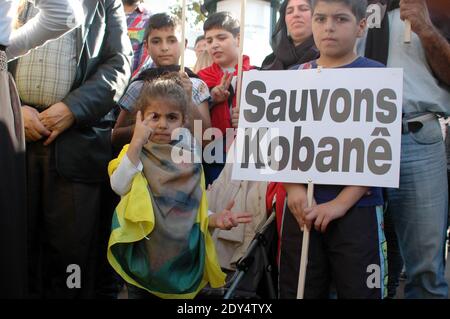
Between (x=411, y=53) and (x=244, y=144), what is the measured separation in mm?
896

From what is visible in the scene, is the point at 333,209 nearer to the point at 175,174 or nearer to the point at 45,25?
the point at 175,174

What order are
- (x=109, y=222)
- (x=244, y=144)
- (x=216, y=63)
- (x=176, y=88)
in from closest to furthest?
(x=244, y=144) → (x=176, y=88) → (x=109, y=222) → (x=216, y=63)

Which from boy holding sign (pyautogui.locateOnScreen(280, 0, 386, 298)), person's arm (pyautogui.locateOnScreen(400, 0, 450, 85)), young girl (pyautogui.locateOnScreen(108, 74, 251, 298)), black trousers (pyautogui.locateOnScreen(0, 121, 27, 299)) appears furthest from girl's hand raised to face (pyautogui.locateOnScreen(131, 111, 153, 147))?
person's arm (pyautogui.locateOnScreen(400, 0, 450, 85))

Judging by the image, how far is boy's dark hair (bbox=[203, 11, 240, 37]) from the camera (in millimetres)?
3803

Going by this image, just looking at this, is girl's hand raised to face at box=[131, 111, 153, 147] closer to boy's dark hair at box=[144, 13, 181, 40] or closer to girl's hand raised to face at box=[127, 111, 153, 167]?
girl's hand raised to face at box=[127, 111, 153, 167]

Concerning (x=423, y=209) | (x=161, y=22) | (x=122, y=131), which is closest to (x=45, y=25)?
(x=122, y=131)

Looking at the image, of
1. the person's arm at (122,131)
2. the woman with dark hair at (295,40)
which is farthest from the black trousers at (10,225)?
the woman with dark hair at (295,40)

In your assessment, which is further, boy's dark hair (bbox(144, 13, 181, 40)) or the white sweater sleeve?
boy's dark hair (bbox(144, 13, 181, 40))

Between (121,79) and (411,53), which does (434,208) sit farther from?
(121,79)

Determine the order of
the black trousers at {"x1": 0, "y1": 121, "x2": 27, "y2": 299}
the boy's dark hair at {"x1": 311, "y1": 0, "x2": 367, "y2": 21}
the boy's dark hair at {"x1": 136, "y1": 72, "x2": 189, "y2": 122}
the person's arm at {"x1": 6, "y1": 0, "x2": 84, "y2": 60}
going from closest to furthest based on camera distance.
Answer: the black trousers at {"x1": 0, "y1": 121, "x2": 27, "y2": 299} → the boy's dark hair at {"x1": 311, "y1": 0, "x2": 367, "y2": 21} → the person's arm at {"x1": 6, "y1": 0, "x2": 84, "y2": 60} → the boy's dark hair at {"x1": 136, "y1": 72, "x2": 189, "y2": 122}

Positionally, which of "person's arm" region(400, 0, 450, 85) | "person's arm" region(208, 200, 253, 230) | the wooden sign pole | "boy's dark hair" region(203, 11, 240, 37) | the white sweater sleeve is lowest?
the wooden sign pole

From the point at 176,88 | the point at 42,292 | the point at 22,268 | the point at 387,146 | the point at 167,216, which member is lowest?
the point at 42,292

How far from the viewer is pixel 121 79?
346cm
